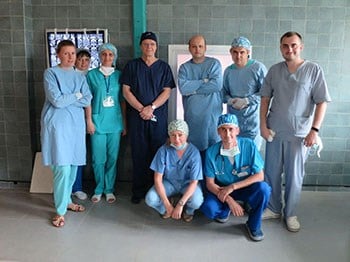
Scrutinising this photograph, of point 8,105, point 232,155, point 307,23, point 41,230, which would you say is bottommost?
point 41,230

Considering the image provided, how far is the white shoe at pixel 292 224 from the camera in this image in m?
2.73

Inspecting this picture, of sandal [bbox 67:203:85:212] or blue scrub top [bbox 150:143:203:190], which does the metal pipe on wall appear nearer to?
blue scrub top [bbox 150:143:203:190]

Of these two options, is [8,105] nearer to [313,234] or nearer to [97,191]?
[97,191]

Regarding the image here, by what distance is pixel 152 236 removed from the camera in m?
2.64

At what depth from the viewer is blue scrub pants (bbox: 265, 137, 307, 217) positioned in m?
2.73

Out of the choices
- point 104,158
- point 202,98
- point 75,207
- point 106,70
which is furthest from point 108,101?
point 75,207

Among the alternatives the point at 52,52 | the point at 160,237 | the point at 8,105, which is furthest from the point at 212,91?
the point at 8,105

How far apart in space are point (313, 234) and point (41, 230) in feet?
6.70

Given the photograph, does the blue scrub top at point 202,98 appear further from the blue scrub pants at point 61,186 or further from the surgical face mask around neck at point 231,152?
the blue scrub pants at point 61,186

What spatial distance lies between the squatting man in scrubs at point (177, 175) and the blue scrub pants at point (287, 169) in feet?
1.91

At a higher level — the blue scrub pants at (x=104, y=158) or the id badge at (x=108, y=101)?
the id badge at (x=108, y=101)

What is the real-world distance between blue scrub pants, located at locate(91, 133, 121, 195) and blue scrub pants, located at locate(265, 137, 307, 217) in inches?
54.0

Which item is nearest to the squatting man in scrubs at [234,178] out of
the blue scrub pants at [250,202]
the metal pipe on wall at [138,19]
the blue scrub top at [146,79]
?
the blue scrub pants at [250,202]

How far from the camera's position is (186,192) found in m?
2.72
